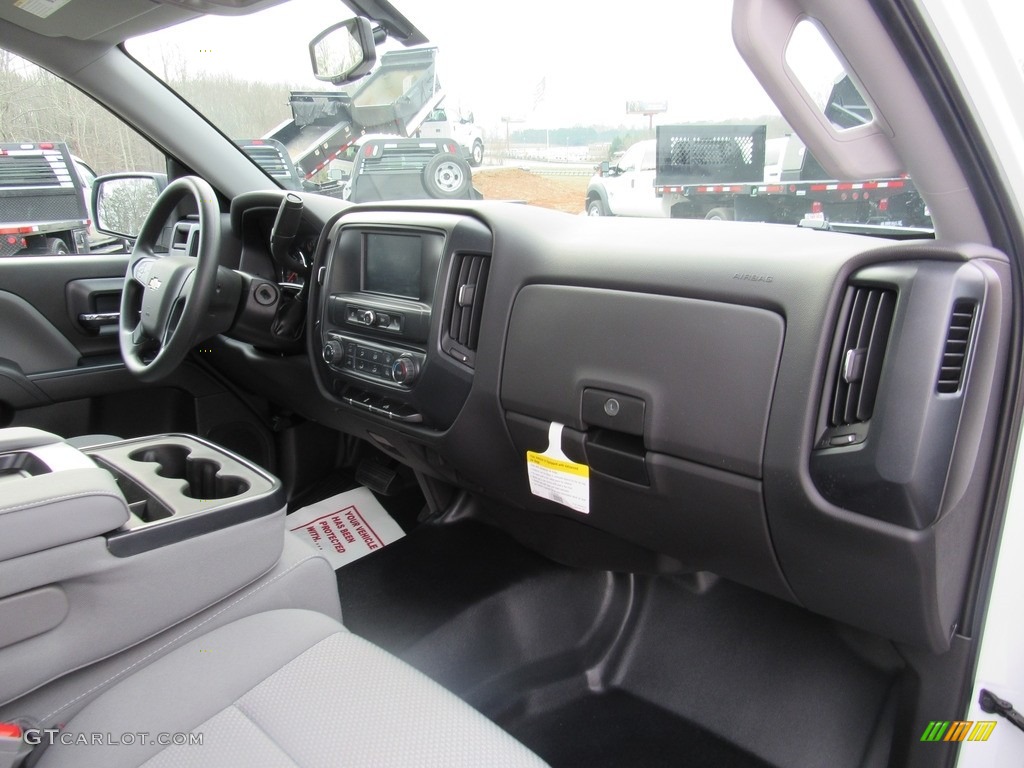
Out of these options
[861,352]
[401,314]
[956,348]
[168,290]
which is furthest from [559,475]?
[168,290]

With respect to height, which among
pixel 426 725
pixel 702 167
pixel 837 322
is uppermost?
pixel 702 167

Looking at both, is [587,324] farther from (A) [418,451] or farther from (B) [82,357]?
(B) [82,357]

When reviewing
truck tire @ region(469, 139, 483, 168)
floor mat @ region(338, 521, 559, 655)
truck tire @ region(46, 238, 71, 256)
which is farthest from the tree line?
floor mat @ region(338, 521, 559, 655)

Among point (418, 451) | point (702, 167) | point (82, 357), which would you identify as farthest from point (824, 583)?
point (82, 357)

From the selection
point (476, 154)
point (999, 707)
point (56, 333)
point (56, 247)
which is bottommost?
point (999, 707)

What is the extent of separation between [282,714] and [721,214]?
131cm

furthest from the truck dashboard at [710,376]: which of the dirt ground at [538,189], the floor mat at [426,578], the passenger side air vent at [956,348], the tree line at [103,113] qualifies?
the tree line at [103,113]

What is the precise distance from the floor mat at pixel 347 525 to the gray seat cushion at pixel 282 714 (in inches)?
44.0

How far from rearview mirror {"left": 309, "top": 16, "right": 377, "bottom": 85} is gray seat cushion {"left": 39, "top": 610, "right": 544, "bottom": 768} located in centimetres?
148

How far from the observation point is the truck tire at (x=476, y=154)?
2.28m

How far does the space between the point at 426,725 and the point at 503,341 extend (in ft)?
2.50

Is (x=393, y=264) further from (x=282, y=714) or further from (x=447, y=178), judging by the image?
(x=282, y=714)

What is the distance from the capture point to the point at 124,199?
2.67 metres

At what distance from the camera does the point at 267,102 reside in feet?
8.55
